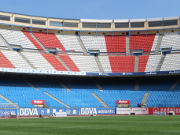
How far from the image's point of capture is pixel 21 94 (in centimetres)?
5772

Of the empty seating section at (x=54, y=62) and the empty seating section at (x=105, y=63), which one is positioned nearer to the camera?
the empty seating section at (x=54, y=62)

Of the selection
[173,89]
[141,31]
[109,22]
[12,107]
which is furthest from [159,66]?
[12,107]

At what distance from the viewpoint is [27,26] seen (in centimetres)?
7081

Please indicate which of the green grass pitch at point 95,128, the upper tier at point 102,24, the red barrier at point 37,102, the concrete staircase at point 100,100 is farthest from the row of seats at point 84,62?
the green grass pitch at point 95,128

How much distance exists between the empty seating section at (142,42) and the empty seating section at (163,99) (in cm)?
1319

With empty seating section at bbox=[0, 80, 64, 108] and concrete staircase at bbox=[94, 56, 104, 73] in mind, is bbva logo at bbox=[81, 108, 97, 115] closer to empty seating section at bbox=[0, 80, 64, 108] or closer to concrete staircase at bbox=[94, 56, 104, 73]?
empty seating section at bbox=[0, 80, 64, 108]

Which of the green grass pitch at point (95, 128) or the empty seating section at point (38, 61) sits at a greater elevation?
→ the empty seating section at point (38, 61)

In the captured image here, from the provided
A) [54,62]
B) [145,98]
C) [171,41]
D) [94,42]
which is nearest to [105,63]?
[94,42]

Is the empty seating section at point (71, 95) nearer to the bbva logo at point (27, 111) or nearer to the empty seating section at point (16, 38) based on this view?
the bbva logo at point (27, 111)

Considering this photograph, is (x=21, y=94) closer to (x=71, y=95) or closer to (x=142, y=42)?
(x=71, y=95)

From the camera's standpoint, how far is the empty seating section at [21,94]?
185ft

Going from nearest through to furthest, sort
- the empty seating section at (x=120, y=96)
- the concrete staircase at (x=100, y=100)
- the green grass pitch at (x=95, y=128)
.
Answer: the green grass pitch at (x=95, y=128)
the concrete staircase at (x=100, y=100)
the empty seating section at (x=120, y=96)

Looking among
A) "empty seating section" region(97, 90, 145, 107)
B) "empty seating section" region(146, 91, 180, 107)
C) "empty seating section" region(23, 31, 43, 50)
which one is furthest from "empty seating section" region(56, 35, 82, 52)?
"empty seating section" region(146, 91, 180, 107)

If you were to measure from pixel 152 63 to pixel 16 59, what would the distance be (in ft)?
97.0
